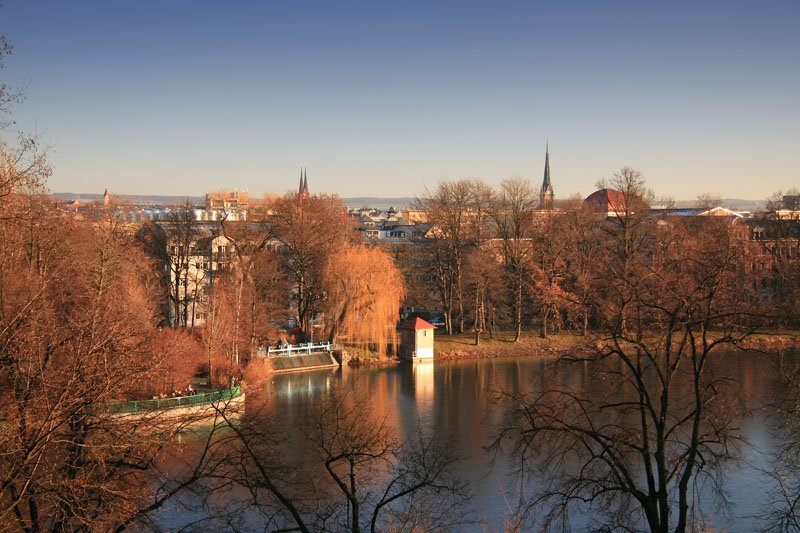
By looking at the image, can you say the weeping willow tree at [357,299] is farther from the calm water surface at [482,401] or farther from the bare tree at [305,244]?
the calm water surface at [482,401]

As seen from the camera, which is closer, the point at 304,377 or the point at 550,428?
the point at 550,428

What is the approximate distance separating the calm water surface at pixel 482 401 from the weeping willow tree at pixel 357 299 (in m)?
1.87

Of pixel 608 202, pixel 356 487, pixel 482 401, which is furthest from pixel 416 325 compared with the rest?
pixel 356 487

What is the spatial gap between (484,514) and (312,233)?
61.0ft

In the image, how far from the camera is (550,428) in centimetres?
794

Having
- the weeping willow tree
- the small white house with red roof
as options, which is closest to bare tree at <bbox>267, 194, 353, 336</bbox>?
the weeping willow tree

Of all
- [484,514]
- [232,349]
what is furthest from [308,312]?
[484,514]

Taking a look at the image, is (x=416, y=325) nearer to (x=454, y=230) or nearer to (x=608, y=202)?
(x=454, y=230)

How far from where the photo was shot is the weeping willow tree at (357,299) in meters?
29.0

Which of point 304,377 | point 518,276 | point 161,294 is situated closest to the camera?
point 304,377

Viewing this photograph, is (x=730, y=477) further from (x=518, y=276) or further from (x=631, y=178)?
(x=631, y=178)

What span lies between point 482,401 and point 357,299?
8707 mm

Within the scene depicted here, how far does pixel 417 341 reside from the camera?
28.8 metres

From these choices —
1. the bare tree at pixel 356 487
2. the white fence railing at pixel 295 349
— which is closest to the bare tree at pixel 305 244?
the white fence railing at pixel 295 349
